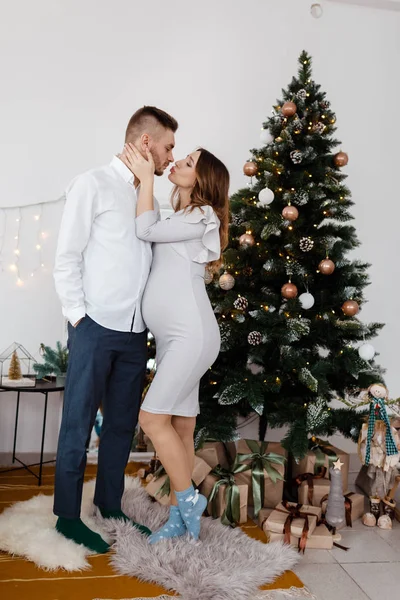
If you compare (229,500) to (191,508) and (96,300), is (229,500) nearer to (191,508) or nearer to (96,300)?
(191,508)

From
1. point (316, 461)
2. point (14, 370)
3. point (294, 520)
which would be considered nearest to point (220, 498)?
point (294, 520)

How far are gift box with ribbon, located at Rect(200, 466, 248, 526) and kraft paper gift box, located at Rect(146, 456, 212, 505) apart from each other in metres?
0.05

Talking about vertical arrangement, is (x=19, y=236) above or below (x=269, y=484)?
above

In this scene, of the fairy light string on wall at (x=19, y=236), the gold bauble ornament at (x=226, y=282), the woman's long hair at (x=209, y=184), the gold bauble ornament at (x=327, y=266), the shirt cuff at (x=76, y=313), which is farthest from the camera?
the fairy light string on wall at (x=19, y=236)

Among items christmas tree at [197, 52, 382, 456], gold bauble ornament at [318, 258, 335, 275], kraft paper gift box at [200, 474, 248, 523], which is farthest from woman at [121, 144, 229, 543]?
gold bauble ornament at [318, 258, 335, 275]

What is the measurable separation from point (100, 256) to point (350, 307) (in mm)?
1371

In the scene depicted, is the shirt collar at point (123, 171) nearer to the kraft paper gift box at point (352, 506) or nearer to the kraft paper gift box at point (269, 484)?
the kraft paper gift box at point (269, 484)

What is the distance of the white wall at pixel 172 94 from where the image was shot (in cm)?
368

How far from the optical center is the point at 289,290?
2.90 metres

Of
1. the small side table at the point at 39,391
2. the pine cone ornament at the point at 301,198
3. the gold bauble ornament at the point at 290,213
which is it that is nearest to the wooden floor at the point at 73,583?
the small side table at the point at 39,391

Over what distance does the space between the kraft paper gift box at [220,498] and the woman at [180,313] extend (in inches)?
12.2

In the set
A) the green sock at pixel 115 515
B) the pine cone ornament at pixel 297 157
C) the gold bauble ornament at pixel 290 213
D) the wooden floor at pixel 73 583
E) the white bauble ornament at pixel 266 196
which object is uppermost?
the pine cone ornament at pixel 297 157

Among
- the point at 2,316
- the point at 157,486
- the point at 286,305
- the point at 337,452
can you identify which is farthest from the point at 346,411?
the point at 2,316

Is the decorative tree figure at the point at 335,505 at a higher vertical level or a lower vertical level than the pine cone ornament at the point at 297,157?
lower
